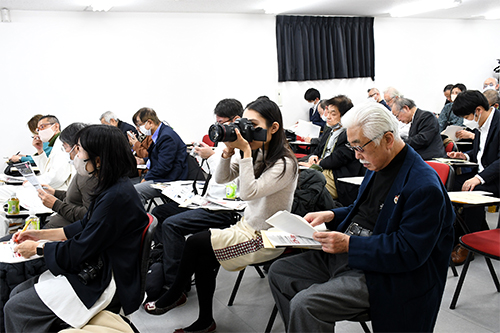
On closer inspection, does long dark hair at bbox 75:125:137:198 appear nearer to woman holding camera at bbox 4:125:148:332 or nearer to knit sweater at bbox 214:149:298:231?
woman holding camera at bbox 4:125:148:332

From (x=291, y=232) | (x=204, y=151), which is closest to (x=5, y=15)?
(x=204, y=151)

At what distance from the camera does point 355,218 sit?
5.66 feet

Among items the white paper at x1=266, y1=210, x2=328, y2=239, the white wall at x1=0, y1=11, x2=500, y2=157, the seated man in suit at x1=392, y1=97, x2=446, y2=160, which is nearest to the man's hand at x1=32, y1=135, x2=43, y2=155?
the white wall at x1=0, y1=11, x2=500, y2=157

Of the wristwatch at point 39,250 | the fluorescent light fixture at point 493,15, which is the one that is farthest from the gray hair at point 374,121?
the fluorescent light fixture at point 493,15

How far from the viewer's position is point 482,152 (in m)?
3.30

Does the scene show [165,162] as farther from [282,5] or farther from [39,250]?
[282,5]

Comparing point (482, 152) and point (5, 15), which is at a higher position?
point (5, 15)

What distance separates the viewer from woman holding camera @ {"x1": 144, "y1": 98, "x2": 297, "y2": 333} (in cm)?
191

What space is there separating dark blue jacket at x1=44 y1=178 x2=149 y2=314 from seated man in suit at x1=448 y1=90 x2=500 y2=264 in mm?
2369

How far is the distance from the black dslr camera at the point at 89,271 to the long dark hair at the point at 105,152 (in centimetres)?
28

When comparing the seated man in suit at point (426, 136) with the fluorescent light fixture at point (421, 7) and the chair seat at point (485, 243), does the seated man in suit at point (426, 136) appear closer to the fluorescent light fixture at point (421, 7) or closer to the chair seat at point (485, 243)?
the chair seat at point (485, 243)

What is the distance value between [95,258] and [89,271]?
0.07 m

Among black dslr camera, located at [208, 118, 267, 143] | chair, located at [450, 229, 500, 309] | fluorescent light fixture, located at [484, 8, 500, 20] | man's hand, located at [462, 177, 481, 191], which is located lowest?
chair, located at [450, 229, 500, 309]

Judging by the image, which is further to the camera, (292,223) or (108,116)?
(108,116)
